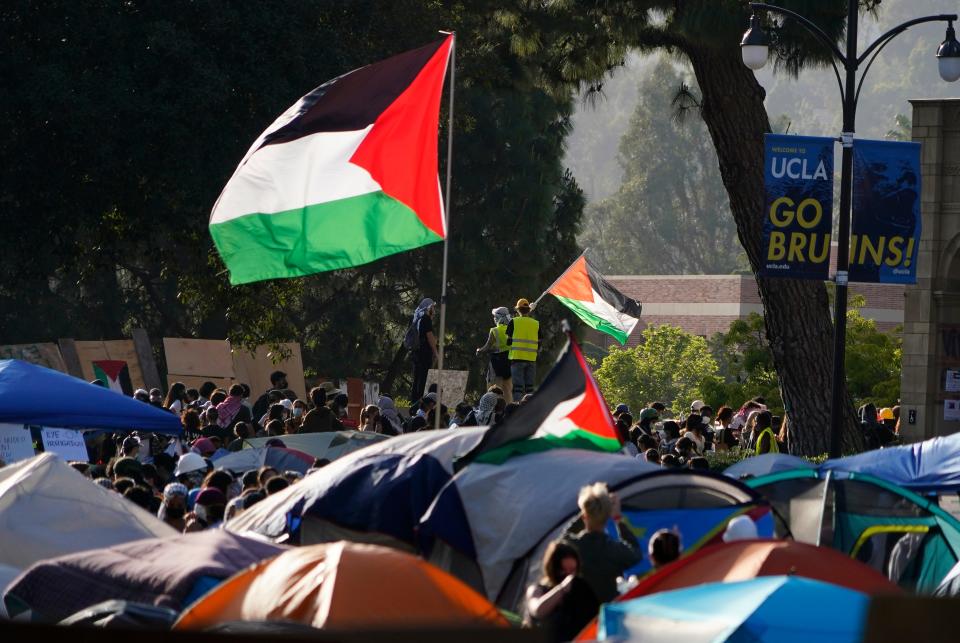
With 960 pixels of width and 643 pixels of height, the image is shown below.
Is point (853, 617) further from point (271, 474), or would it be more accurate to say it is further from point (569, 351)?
point (271, 474)

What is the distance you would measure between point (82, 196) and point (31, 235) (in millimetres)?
1019

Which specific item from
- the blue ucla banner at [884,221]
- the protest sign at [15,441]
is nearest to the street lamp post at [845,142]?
the blue ucla banner at [884,221]

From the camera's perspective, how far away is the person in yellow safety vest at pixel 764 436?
56.5 ft

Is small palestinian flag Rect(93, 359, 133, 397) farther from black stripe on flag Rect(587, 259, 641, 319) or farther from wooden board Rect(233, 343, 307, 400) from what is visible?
black stripe on flag Rect(587, 259, 641, 319)

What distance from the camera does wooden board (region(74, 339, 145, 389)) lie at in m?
26.7

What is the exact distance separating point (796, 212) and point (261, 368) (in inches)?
555

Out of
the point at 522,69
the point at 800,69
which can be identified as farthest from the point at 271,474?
the point at 522,69

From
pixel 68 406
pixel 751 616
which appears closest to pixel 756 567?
pixel 751 616

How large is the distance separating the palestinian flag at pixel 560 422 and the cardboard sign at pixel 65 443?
627 centimetres

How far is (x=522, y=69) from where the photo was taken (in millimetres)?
22516

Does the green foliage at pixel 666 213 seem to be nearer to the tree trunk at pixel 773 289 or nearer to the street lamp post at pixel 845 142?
the tree trunk at pixel 773 289

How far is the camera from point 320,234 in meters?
12.3

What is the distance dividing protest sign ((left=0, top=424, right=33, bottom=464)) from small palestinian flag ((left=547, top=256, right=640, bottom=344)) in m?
8.29

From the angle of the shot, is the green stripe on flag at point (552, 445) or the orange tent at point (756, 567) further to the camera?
the green stripe on flag at point (552, 445)
